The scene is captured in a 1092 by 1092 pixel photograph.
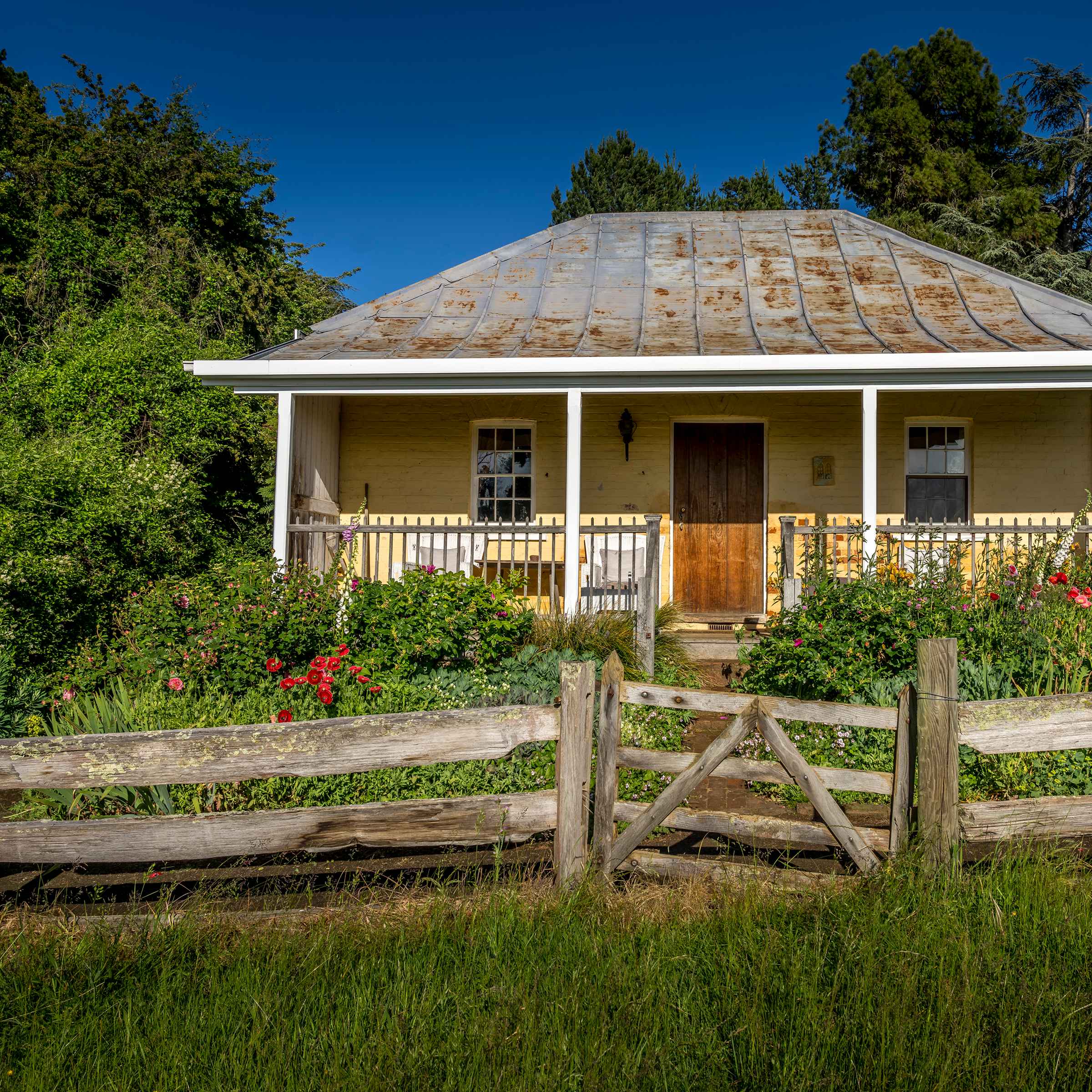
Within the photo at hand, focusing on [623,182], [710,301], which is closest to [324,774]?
[710,301]

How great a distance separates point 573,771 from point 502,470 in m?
7.34

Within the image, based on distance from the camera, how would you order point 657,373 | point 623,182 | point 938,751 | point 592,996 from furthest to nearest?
point 623,182 < point 657,373 < point 938,751 < point 592,996

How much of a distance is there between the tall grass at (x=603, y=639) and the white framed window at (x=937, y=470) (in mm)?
4408

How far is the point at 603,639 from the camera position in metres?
6.57

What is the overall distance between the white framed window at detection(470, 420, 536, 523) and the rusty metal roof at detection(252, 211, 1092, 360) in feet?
4.95

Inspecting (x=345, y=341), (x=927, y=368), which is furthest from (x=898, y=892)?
(x=345, y=341)

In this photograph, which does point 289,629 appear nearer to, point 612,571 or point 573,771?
point 573,771

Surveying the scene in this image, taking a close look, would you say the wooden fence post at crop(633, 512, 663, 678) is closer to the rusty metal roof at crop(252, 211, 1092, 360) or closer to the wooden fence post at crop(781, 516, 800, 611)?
the wooden fence post at crop(781, 516, 800, 611)

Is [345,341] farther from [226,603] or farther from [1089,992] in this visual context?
[1089,992]

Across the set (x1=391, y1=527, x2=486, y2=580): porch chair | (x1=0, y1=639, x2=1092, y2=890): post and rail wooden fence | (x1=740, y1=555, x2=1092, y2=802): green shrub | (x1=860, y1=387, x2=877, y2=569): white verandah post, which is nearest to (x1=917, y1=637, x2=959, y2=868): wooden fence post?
(x1=0, y1=639, x2=1092, y2=890): post and rail wooden fence

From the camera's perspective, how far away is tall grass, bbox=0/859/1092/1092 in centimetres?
220

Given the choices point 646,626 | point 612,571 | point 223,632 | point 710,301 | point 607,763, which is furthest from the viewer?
point 710,301

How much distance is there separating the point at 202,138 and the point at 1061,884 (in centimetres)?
1849

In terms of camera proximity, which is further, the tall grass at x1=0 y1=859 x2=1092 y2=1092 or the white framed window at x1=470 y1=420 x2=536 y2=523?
the white framed window at x1=470 y1=420 x2=536 y2=523
